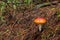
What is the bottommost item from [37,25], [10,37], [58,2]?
[10,37]

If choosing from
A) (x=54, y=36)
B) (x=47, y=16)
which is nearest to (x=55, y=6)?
(x=47, y=16)

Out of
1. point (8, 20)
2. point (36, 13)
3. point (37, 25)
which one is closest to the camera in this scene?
point (37, 25)

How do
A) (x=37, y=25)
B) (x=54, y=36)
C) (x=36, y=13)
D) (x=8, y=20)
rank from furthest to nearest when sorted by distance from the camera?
(x=8, y=20) < (x=36, y=13) < (x=37, y=25) < (x=54, y=36)

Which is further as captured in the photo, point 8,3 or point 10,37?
point 8,3

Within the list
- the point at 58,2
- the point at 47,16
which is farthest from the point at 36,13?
the point at 58,2

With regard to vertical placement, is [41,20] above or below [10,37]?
above

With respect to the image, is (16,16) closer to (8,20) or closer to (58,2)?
(8,20)
